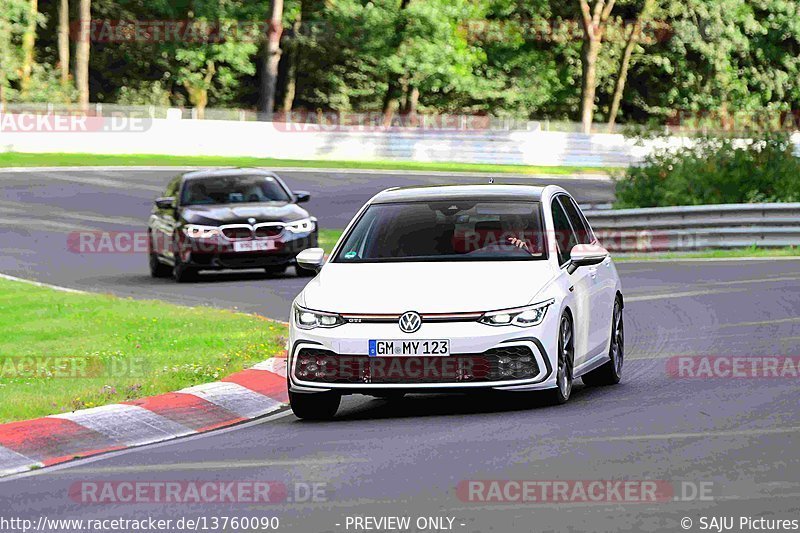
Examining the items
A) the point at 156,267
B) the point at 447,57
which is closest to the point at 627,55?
the point at 447,57

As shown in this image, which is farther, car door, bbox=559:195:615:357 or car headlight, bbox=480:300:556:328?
car door, bbox=559:195:615:357

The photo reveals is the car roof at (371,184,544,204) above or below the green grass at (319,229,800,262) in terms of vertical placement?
above

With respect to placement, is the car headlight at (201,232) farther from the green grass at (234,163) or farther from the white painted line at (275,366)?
the green grass at (234,163)

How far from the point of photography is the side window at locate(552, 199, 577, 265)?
12.1 meters

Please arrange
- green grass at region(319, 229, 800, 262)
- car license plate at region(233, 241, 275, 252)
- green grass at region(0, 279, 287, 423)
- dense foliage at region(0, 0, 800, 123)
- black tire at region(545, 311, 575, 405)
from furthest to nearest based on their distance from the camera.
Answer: dense foliage at region(0, 0, 800, 123) < green grass at region(319, 229, 800, 262) < car license plate at region(233, 241, 275, 252) < green grass at region(0, 279, 287, 423) < black tire at region(545, 311, 575, 405)

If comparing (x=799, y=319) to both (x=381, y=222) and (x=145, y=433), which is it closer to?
(x=381, y=222)

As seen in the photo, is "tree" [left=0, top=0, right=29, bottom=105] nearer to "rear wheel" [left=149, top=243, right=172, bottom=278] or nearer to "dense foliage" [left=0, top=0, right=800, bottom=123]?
"dense foliage" [left=0, top=0, right=800, bottom=123]

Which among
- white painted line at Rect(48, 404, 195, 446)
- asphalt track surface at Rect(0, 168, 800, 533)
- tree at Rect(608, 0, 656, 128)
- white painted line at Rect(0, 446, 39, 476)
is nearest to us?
asphalt track surface at Rect(0, 168, 800, 533)

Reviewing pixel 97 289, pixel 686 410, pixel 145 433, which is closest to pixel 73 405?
pixel 145 433

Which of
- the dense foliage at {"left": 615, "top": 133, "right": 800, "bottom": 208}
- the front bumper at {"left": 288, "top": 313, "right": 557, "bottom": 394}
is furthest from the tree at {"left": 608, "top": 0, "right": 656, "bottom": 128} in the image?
the front bumper at {"left": 288, "top": 313, "right": 557, "bottom": 394}

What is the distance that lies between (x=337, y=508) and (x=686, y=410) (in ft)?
12.6

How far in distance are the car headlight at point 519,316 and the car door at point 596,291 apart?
1.32 meters

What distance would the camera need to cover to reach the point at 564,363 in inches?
452

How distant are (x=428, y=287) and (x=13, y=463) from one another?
2826mm
